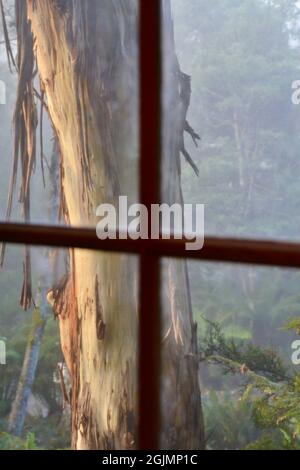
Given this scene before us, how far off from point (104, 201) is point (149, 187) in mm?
198

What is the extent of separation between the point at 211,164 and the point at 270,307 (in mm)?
237

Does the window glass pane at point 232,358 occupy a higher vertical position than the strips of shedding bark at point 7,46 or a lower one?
lower

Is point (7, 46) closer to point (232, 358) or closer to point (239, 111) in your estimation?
point (239, 111)

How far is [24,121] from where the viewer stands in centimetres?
125

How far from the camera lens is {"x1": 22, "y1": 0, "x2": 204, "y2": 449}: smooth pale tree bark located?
3.44 ft

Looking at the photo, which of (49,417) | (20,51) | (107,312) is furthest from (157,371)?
(20,51)

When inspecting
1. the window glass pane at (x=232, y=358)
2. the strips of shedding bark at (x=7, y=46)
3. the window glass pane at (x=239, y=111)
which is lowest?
the window glass pane at (x=232, y=358)

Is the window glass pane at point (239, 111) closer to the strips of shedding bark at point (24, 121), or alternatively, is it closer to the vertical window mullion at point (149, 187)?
the vertical window mullion at point (149, 187)

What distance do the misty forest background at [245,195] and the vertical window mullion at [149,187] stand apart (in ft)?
0.35

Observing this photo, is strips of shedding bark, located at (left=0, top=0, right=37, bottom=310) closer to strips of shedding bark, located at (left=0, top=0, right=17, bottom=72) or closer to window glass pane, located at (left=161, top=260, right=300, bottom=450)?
strips of shedding bark, located at (left=0, top=0, right=17, bottom=72)

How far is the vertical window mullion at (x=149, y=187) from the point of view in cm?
94

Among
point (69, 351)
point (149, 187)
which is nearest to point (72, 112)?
point (149, 187)

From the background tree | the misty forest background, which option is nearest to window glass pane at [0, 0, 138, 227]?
the background tree

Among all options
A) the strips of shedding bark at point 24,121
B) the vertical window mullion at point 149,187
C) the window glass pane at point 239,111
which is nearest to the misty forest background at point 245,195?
the window glass pane at point 239,111
